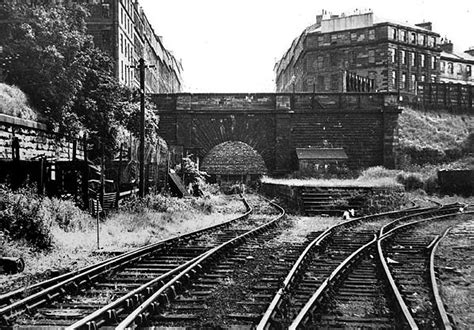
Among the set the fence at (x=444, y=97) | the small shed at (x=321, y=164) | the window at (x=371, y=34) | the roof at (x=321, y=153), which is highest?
the window at (x=371, y=34)

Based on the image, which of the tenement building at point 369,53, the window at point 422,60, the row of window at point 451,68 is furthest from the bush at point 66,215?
the row of window at point 451,68

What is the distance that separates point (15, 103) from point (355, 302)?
41.0 feet

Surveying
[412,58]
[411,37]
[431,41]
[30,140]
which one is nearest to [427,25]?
[431,41]

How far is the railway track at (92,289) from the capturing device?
5.59 meters

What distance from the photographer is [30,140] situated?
15977 mm

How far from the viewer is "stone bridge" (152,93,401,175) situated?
31.8 meters

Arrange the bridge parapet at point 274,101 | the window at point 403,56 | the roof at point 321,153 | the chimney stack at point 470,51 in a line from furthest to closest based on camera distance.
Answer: the chimney stack at point 470,51 < the window at point 403,56 < the bridge parapet at point 274,101 < the roof at point 321,153

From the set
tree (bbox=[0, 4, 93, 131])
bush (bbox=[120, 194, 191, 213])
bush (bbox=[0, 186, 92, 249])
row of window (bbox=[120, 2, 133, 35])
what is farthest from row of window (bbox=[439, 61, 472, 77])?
bush (bbox=[0, 186, 92, 249])

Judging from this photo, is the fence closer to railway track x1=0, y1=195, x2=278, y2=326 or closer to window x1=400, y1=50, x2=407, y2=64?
window x1=400, y1=50, x2=407, y2=64

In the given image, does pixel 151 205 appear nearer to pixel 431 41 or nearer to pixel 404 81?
pixel 404 81

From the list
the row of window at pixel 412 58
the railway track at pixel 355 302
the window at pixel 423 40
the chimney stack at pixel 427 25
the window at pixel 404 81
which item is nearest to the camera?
the railway track at pixel 355 302

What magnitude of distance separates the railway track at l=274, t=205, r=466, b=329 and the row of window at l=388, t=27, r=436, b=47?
159ft

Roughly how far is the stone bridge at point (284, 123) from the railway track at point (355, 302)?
23.0 metres

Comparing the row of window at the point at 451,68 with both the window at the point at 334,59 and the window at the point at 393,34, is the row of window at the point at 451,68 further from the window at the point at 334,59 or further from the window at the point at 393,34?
the window at the point at 334,59
